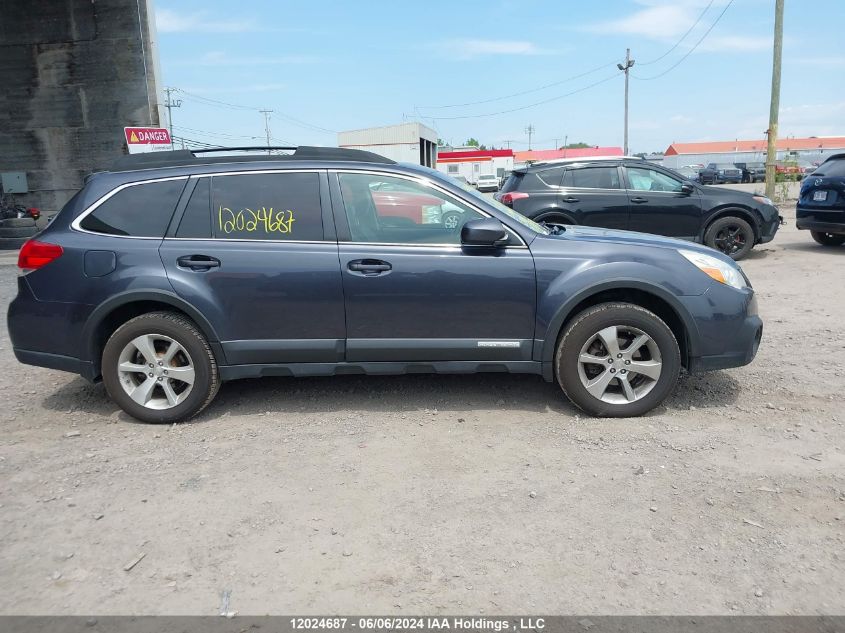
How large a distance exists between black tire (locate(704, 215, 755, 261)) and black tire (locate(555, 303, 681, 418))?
6.76m

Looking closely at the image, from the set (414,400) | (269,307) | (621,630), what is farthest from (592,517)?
(269,307)

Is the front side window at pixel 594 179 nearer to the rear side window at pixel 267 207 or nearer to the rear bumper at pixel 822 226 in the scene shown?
the rear bumper at pixel 822 226

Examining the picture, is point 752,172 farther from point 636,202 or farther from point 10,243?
point 10,243

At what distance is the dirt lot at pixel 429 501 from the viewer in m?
2.69

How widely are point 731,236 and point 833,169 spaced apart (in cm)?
213

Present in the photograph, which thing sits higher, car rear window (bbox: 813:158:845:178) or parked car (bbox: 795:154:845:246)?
car rear window (bbox: 813:158:845:178)

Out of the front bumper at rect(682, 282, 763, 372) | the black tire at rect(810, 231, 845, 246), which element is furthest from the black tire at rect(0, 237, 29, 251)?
the black tire at rect(810, 231, 845, 246)

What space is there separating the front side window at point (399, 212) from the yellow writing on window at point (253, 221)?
0.42 metres

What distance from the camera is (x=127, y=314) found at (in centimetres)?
450

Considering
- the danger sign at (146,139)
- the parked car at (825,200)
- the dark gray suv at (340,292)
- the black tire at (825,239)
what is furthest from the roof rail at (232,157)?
the danger sign at (146,139)

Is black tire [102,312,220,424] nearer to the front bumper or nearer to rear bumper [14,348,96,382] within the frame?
rear bumper [14,348,96,382]

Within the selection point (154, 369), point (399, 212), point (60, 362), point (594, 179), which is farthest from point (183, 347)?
point (594, 179)

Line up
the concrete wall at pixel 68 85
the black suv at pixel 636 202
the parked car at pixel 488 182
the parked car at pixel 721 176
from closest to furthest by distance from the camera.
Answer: the black suv at pixel 636 202 → the concrete wall at pixel 68 85 → the parked car at pixel 721 176 → the parked car at pixel 488 182

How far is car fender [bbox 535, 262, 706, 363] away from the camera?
4277mm
